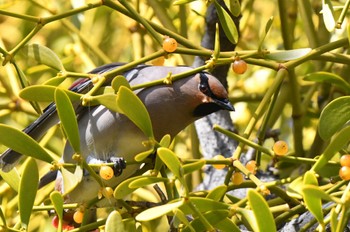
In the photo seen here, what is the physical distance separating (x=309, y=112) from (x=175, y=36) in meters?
0.74

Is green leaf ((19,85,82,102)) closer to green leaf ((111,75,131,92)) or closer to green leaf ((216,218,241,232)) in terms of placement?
green leaf ((111,75,131,92))

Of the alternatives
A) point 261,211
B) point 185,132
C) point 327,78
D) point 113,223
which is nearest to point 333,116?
point 327,78

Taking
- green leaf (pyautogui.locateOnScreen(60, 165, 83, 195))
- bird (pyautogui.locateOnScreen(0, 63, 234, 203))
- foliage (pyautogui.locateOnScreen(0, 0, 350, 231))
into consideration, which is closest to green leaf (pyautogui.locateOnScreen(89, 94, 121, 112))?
foliage (pyautogui.locateOnScreen(0, 0, 350, 231))

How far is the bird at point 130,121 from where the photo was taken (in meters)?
2.00

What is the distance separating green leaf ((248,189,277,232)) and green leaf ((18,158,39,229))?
38 cm

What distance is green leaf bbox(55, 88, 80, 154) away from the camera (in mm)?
1386

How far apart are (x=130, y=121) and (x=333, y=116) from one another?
25.0 inches

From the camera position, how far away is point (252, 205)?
1221 millimetres

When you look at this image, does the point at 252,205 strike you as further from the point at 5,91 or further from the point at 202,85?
the point at 5,91

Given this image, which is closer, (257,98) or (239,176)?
(239,176)

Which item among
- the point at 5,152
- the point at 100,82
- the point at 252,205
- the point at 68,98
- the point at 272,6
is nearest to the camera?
the point at 252,205

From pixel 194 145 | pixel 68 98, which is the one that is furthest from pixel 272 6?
pixel 68 98

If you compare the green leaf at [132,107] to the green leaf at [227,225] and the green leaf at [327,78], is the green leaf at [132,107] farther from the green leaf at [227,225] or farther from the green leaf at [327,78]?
the green leaf at [327,78]

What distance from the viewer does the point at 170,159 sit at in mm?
1282
